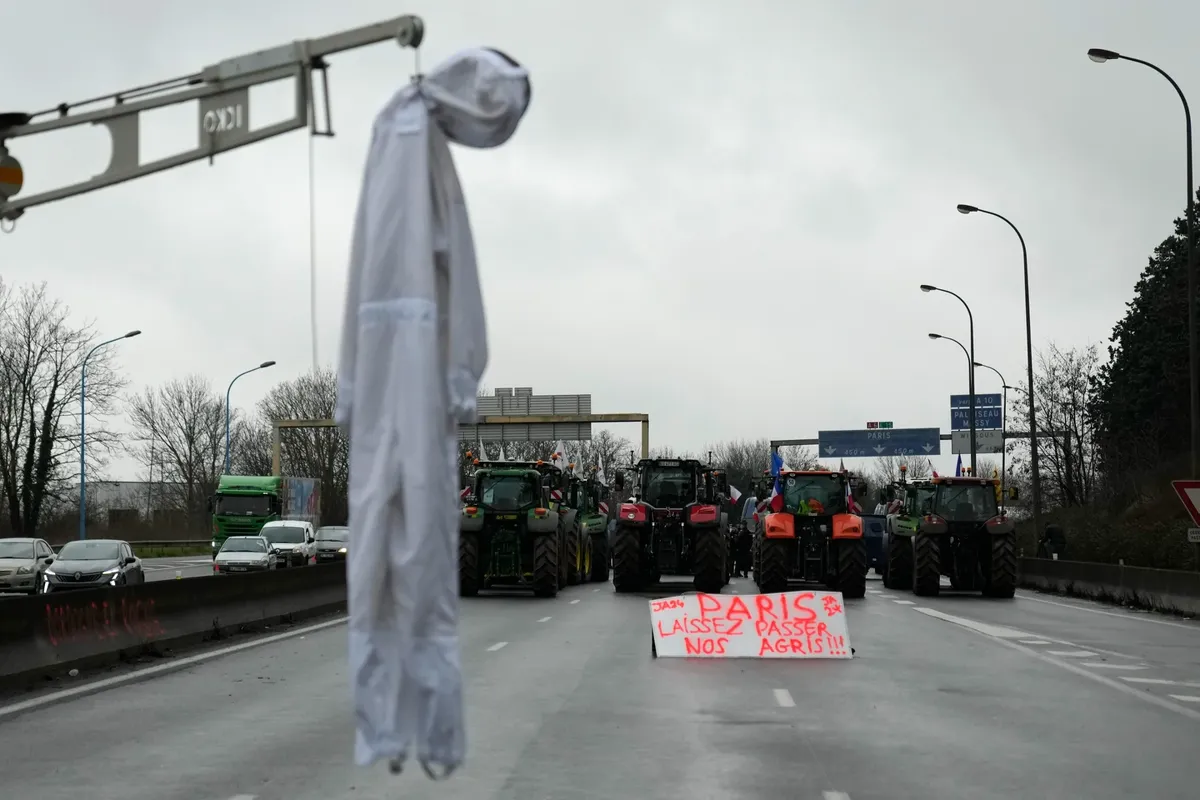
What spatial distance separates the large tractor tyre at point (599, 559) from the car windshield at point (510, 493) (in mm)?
9756

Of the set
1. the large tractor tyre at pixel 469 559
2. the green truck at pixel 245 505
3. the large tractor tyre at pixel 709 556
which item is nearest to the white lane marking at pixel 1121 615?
the large tractor tyre at pixel 709 556

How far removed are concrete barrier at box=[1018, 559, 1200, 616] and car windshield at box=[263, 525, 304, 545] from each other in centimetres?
2160

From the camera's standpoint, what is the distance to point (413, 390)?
4082 mm

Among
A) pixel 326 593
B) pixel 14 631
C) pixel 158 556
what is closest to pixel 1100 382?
pixel 158 556

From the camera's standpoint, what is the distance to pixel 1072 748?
10.9m

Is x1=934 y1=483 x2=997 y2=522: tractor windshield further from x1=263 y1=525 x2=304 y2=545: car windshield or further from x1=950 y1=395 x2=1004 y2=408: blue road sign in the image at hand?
x1=950 y1=395 x2=1004 y2=408: blue road sign

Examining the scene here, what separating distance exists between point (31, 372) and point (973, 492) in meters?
45.7

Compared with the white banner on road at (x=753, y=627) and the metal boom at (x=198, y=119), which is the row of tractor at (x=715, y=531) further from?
the metal boom at (x=198, y=119)

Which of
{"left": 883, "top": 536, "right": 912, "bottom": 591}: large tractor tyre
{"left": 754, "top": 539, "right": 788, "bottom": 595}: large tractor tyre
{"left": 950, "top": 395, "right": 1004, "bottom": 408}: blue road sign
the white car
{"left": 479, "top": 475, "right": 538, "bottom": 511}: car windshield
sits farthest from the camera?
{"left": 950, "top": 395, "right": 1004, "bottom": 408}: blue road sign

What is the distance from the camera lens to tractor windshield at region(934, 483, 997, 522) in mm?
34344

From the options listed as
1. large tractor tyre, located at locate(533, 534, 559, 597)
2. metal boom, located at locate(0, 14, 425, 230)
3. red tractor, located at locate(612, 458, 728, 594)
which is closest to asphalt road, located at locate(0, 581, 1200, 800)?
metal boom, located at locate(0, 14, 425, 230)

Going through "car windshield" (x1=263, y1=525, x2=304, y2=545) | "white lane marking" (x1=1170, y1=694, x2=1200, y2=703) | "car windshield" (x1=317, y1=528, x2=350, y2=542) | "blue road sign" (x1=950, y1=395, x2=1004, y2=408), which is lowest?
"white lane marking" (x1=1170, y1=694, x2=1200, y2=703)

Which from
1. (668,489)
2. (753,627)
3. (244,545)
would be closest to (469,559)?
(668,489)

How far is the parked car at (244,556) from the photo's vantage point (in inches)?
1636
